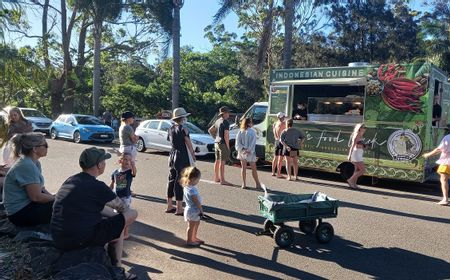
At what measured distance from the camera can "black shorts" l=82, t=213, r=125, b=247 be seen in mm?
4375

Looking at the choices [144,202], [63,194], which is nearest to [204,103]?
[144,202]

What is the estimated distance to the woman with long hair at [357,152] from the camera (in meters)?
10.8

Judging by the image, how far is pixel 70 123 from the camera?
868 inches

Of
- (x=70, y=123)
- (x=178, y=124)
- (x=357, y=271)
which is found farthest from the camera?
(x=70, y=123)

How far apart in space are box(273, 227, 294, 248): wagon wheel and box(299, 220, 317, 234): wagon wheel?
1.88 ft

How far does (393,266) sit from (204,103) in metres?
24.4

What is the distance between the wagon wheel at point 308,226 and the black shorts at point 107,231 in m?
3.00

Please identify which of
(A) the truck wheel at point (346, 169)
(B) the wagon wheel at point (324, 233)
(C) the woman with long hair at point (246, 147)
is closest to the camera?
(B) the wagon wheel at point (324, 233)

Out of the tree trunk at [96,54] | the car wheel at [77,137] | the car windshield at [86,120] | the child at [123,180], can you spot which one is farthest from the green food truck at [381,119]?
the tree trunk at [96,54]

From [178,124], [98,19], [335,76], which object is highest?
[98,19]

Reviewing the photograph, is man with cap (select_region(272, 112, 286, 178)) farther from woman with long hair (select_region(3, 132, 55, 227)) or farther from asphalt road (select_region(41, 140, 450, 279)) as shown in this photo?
woman with long hair (select_region(3, 132, 55, 227))

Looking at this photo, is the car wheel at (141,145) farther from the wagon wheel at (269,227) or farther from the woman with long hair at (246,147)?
the wagon wheel at (269,227)

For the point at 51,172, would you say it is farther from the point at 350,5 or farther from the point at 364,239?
the point at 350,5

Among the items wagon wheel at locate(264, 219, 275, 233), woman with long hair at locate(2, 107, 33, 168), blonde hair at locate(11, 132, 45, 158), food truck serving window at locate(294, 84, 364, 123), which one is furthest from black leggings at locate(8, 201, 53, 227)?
food truck serving window at locate(294, 84, 364, 123)
